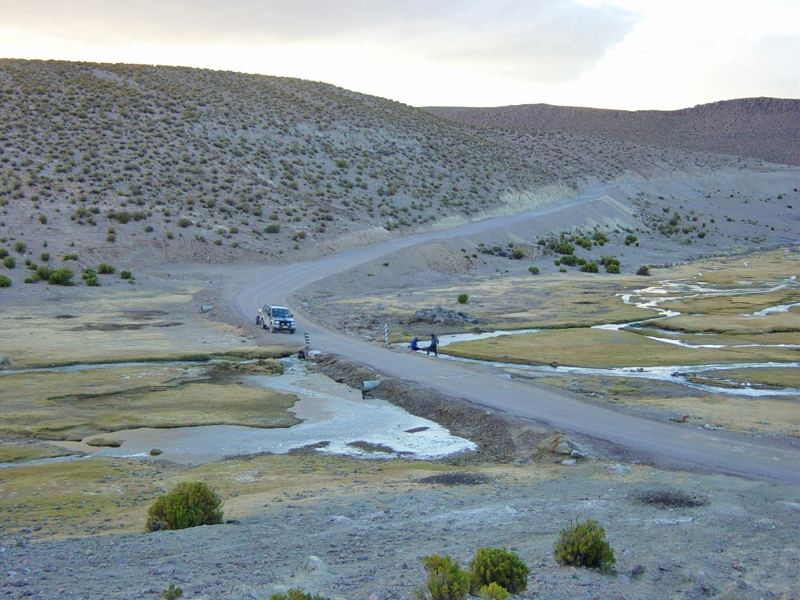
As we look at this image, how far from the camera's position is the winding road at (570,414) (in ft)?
58.0

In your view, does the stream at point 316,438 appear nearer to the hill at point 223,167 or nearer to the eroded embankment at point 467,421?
the eroded embankment at point 467,421

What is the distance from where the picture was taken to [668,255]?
91.3 metres

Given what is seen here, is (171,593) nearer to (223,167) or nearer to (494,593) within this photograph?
(494,593)

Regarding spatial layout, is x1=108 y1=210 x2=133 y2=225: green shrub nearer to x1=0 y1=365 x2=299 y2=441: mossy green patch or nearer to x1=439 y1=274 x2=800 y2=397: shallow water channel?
x1=439 y1=274 x2=800 y2=397: shallow water channel

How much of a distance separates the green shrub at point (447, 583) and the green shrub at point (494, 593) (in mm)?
250

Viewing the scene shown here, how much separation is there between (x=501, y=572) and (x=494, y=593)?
663 mm

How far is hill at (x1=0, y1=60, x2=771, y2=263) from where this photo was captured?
67375 mm

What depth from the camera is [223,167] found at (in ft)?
272

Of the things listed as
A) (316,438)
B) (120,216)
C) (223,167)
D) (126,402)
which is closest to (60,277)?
(120,216)

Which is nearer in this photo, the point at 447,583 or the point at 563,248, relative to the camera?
the point at 447,583

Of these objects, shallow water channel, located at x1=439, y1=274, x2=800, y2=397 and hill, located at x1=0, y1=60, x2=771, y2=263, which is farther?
hill, located at x1=0, y1=60, x2=771, y2=263

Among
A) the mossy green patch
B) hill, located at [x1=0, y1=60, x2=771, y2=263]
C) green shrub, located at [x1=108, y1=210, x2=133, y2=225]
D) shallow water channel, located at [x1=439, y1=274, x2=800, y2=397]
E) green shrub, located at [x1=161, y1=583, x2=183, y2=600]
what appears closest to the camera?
green shrub, located at [x1=161, y1=583, x2=183, y2=600]

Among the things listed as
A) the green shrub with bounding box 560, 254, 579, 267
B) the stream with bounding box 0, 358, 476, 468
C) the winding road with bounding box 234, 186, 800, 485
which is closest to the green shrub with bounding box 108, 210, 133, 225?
the winding road with bounding box 234, 186, 800, 485

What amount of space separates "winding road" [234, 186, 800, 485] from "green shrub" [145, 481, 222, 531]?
10.6 m
